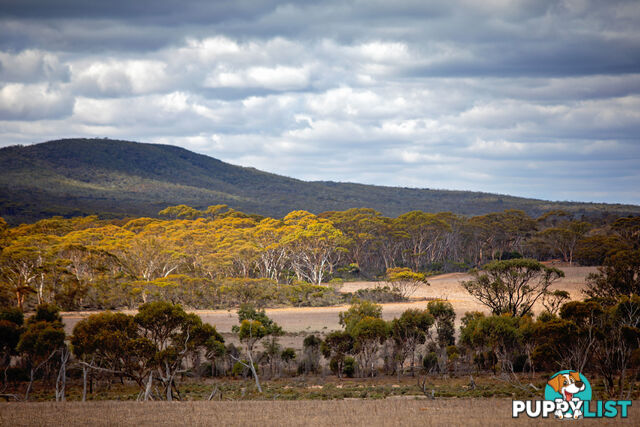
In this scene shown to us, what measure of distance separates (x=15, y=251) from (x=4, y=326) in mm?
24996

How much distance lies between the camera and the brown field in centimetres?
1448

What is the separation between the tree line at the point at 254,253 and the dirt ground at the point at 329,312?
111 inches

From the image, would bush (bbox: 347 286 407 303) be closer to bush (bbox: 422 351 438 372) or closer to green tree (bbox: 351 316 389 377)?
bush (bbox: 422 351 438 372)

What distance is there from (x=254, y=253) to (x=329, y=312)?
1606 cm

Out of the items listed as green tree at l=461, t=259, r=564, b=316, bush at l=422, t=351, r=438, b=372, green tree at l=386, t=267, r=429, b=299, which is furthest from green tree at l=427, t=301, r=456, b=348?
green tree at l=386, t=267, r=429, b=299

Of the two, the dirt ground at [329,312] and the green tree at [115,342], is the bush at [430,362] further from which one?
the green tree at [115,342]

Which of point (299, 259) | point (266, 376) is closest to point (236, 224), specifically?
point (299, 259)

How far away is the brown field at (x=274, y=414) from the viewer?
47.5 ft

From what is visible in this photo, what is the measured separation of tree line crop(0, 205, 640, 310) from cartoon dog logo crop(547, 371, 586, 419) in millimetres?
21037

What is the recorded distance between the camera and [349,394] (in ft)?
72.8

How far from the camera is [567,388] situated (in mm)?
16984

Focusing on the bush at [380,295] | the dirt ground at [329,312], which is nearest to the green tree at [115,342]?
the dirt ground at [329,312]

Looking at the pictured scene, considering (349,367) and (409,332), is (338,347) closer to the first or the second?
(349,367)

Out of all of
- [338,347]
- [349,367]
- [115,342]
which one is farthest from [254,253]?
[115,342]
